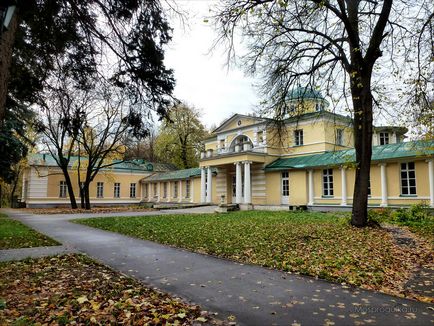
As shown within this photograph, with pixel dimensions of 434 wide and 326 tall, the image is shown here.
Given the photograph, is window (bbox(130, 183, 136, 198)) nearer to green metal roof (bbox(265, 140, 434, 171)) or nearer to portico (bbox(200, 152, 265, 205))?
portico (bbox(200, 152, 265, 205))

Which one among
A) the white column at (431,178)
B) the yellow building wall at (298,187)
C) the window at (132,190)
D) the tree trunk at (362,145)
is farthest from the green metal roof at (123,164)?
the white column at (431,178)

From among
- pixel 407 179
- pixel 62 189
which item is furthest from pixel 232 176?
pixel 62 189

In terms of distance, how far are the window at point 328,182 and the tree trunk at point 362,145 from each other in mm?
12070

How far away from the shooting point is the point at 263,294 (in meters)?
4.84

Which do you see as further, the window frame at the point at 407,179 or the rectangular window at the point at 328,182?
the rectangular window at the point at 328,182

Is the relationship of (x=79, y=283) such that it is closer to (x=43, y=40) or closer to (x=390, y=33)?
(x=43, y=40)

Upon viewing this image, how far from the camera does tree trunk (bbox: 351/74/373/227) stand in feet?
39.8

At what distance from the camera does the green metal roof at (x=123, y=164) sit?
37753mm

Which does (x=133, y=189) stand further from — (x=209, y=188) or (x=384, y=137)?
(x=384, y=137)

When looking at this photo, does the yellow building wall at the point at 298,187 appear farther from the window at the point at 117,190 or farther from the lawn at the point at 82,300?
the window at the point at 117,190

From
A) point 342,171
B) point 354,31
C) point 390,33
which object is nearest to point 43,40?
point 354,31

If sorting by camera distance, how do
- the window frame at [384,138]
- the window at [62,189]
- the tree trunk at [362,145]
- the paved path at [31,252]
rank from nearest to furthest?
the paved path at [31,252], the tree trunk at [362,145], the window frame at [384,138], the window at [62,189]

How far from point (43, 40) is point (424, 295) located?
28.9 ft

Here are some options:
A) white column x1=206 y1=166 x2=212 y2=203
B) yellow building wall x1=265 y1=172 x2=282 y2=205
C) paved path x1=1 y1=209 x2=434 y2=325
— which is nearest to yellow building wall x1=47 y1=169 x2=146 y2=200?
white column x1=206 y1=166 x2=212 y2=203
